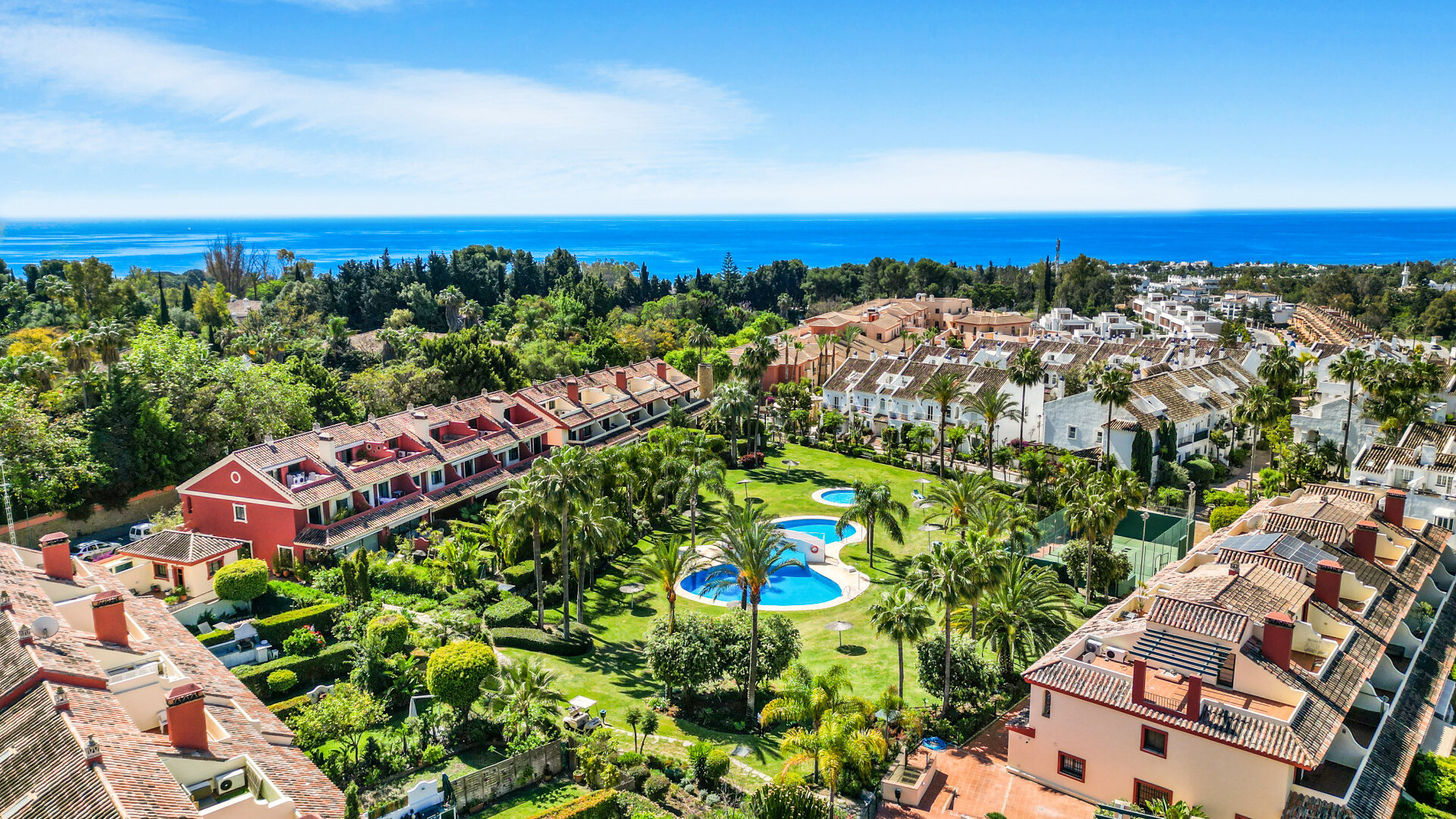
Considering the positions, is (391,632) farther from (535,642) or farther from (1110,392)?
(1110,392)

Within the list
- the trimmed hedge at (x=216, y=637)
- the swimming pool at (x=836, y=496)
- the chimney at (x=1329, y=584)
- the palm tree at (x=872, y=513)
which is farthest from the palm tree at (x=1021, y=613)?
the trimmed hedge at (x=216, y=637)

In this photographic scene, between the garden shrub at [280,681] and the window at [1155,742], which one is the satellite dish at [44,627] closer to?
the garden shrub at [280,681]

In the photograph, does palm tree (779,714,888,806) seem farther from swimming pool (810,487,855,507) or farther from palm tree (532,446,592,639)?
swimming pool (810,487,855,507)

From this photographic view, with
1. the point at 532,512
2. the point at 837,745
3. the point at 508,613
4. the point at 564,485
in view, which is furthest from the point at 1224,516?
the point at 508,613

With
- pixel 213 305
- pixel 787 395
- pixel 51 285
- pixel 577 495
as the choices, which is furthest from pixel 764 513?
pixel 213 305

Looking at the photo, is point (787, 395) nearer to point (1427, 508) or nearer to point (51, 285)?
point (1427, 508)
